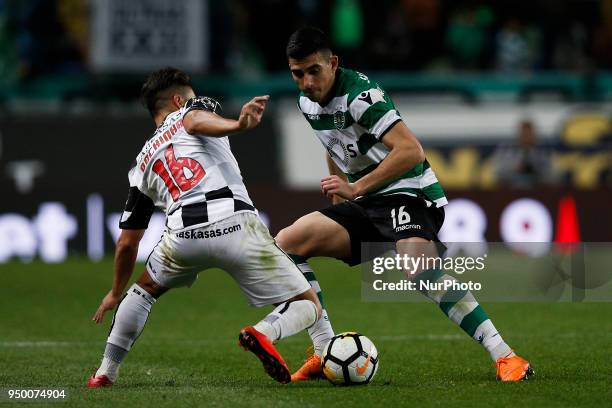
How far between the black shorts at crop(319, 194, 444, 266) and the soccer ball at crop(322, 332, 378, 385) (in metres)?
0.67

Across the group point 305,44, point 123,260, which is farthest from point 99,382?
point 305,44

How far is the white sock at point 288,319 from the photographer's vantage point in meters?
6.29

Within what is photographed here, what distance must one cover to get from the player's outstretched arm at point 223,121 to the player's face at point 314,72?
0.74 metres

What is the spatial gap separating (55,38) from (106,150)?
1957 millimetres

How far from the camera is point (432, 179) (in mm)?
7289

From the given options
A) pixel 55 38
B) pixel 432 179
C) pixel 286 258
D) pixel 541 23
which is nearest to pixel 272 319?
pixel 286 258

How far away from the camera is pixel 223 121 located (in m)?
6.20

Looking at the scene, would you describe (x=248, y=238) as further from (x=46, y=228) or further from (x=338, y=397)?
(x=46, y=228)

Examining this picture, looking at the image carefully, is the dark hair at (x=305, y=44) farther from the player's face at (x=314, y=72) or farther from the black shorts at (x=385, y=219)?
the black shorts at (x=385, y=219)

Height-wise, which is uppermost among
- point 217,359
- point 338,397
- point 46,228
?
point 338,397

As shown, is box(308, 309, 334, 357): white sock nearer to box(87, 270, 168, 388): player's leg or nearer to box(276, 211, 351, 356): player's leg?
box(276, 211, 351, 356): player's leg

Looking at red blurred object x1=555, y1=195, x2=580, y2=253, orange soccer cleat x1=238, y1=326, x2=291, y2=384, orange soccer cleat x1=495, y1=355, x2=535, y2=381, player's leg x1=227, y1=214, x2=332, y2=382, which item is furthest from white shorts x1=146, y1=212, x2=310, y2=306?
red blurred object x1=555, y1=195, x2=580, y2=253

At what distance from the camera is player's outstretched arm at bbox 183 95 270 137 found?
19.6 feet
